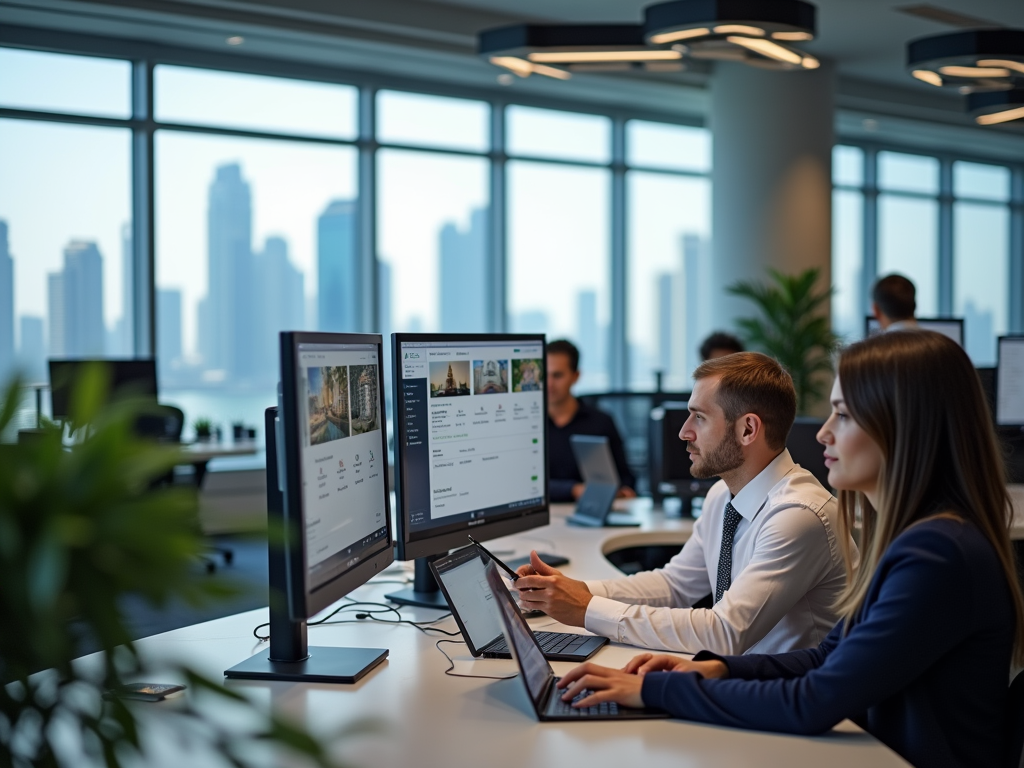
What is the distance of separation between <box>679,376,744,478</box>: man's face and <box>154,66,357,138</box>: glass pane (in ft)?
19.0

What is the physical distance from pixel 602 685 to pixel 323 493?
53 centimetres

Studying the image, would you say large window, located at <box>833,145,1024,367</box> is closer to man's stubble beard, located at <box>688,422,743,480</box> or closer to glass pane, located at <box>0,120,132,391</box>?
glass pane, located at <box>0,120,132,391</box>

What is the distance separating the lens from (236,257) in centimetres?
742

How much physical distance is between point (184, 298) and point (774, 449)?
5854 millimetres

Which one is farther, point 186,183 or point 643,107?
point 643,107

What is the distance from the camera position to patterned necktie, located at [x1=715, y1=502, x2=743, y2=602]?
218cm

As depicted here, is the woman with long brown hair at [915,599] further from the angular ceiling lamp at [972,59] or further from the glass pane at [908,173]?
the glass pane at [908,173]

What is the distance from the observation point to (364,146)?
25.4 feet

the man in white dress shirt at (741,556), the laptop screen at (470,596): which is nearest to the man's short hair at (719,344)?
the man in white dress shirt at (741,556)

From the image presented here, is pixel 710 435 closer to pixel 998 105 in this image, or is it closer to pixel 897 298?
pixel 897 298

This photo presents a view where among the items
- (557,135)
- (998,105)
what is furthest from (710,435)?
(557,135)

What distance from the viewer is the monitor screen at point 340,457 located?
1.56 m

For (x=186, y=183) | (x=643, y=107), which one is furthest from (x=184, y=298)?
(x=643, y=107)

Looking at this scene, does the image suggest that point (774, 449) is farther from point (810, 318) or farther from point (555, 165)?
point (555, 165)
